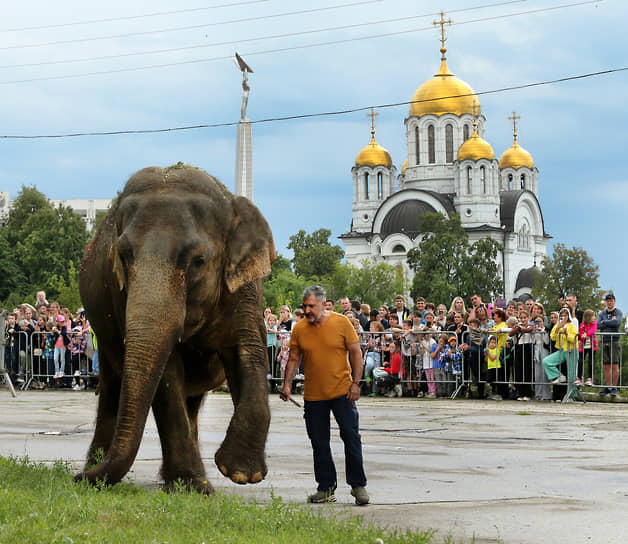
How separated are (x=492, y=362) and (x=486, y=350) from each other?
0.77 feet

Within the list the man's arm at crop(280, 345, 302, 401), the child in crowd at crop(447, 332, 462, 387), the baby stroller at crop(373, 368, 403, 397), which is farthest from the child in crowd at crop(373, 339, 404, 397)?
the man's arm at crop(280, 345, 302, 401)

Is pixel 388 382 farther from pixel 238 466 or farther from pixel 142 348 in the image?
pixel 142 348

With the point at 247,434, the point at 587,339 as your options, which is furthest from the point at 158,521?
the point at 587,339

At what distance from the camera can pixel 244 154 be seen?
128 ft

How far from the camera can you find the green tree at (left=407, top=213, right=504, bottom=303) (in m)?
95.8

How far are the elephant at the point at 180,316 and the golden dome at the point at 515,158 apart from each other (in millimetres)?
126136

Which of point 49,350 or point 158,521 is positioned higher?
point 49,350

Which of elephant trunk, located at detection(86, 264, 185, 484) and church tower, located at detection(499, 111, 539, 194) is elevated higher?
church tower, located at detection(499, 111, 539, 194)

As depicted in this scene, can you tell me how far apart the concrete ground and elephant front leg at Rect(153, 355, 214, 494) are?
0.51 meters

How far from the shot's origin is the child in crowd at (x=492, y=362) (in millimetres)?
19578

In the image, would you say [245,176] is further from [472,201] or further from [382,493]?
[472,201]

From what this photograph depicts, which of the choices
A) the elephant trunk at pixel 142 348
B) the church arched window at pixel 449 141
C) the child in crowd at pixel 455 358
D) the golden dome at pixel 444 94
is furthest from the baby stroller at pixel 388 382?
the church arched window at pixel 449 141

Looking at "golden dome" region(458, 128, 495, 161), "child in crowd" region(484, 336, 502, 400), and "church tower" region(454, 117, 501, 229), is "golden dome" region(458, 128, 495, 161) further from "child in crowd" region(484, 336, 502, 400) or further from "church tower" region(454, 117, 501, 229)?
"child in crowd" region(484, 336, 502, 400)

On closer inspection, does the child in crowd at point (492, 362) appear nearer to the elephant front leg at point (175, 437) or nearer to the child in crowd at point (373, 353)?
the child in crowd at point (373, 353)
